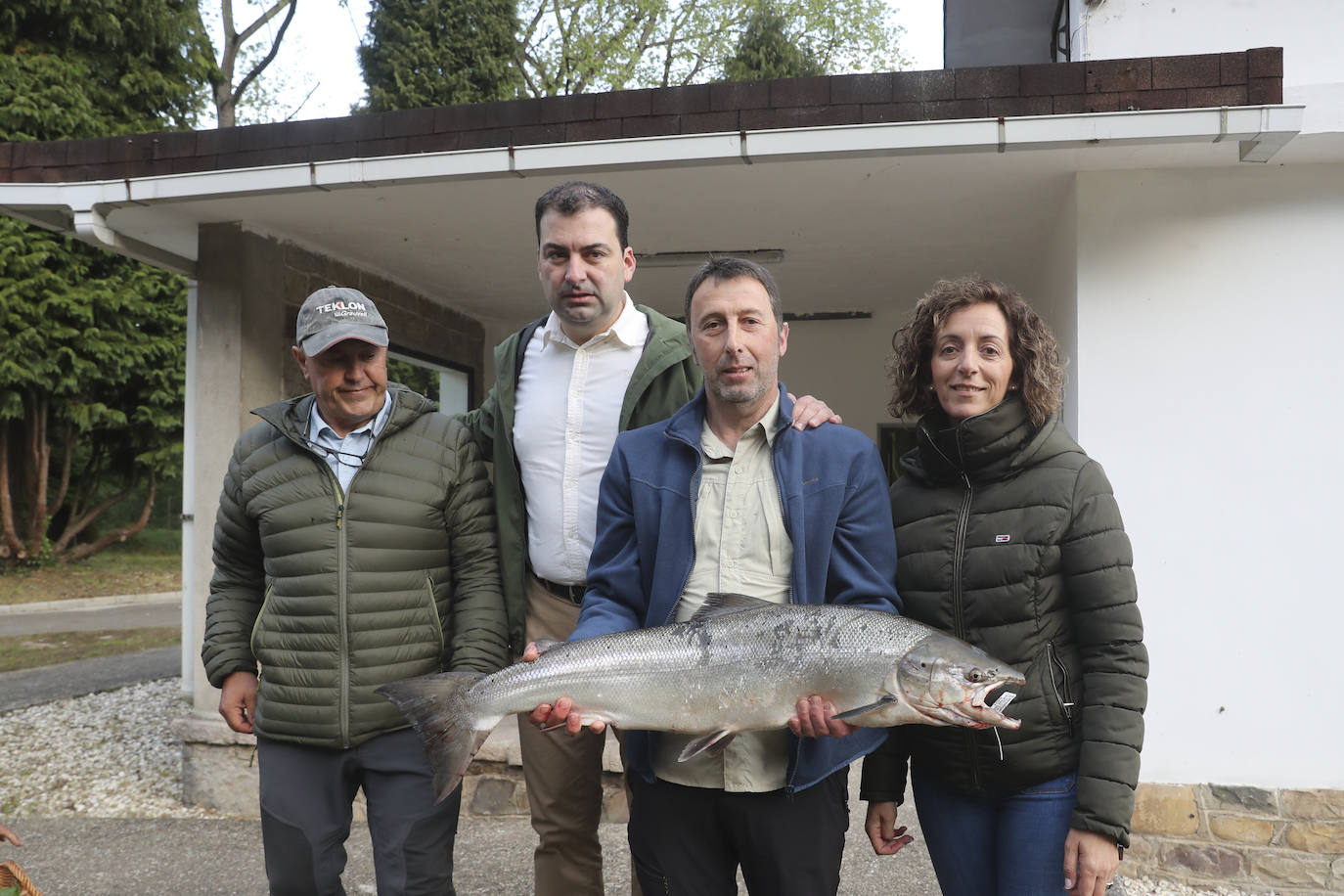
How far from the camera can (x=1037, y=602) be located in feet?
7.77

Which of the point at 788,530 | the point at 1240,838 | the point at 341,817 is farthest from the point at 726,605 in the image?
the point at 1240,838

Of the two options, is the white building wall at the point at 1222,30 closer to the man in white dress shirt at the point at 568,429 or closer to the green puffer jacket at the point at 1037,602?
the green puffer jacket at the point at 1037,602

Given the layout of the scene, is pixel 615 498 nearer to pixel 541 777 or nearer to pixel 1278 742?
pixel 541 777

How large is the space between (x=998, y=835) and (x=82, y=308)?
18168 millimetres

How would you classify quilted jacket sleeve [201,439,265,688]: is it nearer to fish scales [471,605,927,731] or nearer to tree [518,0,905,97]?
fish scales [471,605,927,731]

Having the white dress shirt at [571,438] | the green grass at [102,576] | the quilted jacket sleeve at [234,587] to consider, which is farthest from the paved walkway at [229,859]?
the green grass at [102,576]

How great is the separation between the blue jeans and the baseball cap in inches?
77.3

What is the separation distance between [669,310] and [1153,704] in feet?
18.8

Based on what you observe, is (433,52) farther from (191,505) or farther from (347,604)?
(347,604)

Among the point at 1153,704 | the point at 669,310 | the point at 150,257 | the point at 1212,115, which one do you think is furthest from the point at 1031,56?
the point at 150,257

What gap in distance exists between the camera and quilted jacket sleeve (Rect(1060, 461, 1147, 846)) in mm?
2246

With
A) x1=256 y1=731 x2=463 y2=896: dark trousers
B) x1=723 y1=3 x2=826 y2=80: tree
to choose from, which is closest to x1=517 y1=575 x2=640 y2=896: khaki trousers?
x1=256 y1=731 x2=463 y2=896: dark trousers

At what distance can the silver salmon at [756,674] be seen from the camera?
2.19 m

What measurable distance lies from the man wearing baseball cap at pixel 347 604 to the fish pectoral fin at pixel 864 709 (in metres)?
1.14
